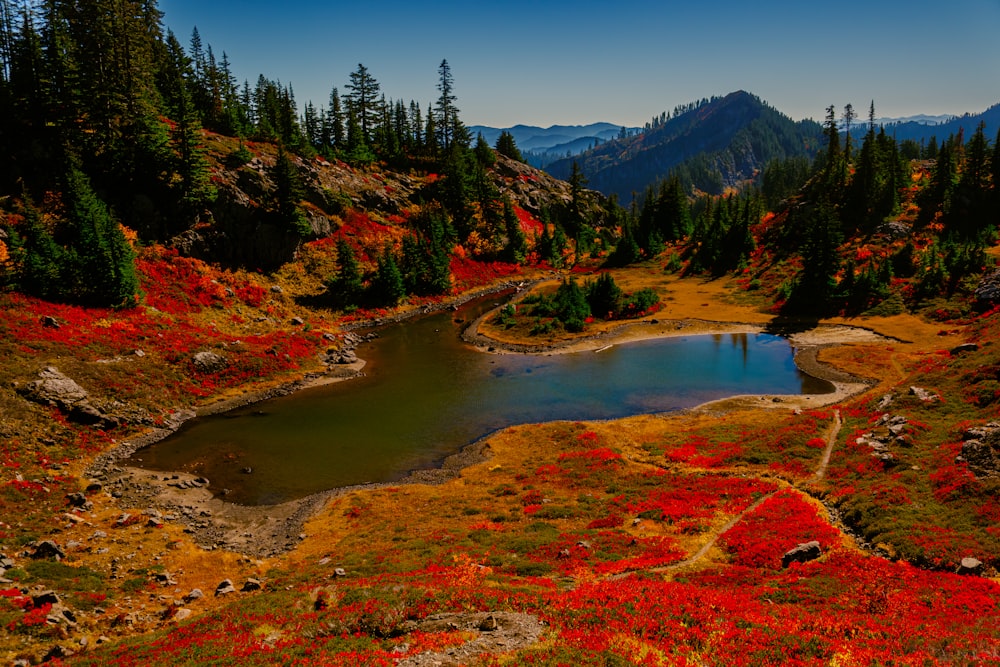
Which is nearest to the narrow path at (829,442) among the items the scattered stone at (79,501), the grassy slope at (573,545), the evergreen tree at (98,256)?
the grassy slope at (573,545)

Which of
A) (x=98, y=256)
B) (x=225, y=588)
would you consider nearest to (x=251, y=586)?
(x=225, y=588)

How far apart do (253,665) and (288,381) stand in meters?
49.0

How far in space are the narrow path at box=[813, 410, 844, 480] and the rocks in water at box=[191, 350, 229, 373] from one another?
61.0 meters

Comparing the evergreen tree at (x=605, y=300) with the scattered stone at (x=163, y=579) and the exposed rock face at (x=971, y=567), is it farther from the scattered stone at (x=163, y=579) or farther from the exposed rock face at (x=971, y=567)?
the scattered stone at (x=163, y=579)

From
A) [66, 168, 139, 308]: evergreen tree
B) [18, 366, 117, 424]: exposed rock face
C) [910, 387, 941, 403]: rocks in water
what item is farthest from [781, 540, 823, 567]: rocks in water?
[66, 168, 139, 308]: evergreen tree

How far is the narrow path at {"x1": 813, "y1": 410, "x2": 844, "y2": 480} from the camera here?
3597cm

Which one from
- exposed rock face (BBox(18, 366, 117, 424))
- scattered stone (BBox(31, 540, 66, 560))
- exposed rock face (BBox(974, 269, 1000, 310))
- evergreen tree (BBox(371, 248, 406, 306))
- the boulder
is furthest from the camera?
evergreen tree (BBox(371, 248, 406, 306))

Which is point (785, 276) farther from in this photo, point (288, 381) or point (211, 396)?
point (211, 396)

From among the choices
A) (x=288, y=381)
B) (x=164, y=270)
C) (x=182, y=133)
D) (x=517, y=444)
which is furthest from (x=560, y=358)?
(x=182, y=133)

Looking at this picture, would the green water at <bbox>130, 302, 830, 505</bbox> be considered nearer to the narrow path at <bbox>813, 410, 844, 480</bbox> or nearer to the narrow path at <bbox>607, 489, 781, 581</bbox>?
the narrow path at <bbox>813, 410, 844, 480</bbox>

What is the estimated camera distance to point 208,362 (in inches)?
2307

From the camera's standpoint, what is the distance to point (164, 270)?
7650 centimetres

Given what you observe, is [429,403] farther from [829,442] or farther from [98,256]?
[98,256]

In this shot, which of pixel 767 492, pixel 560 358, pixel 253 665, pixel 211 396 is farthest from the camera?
pixel 560 358
